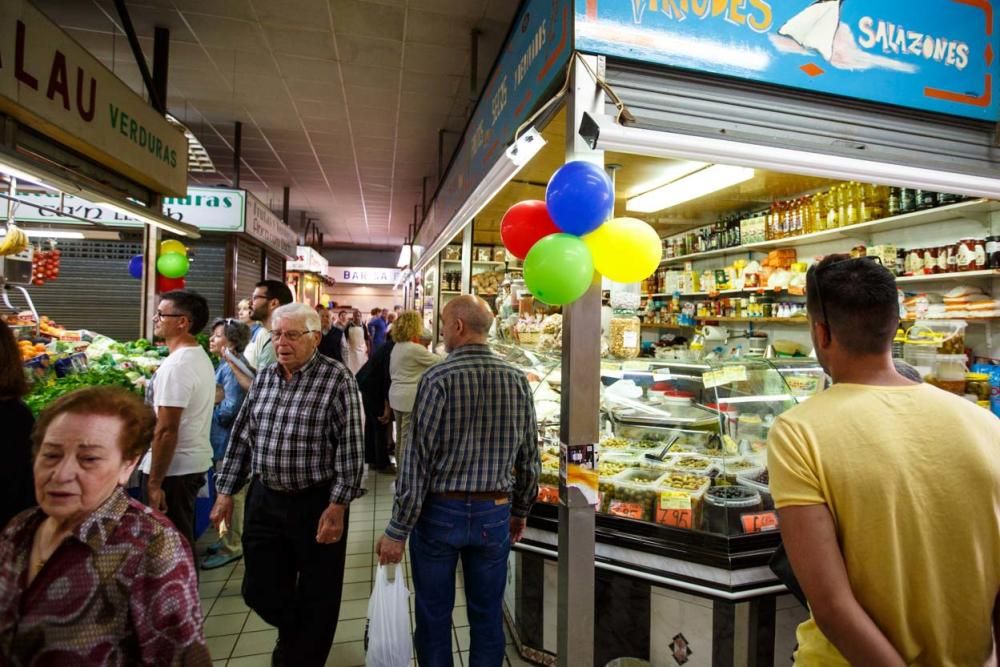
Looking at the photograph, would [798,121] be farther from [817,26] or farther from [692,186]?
[692,186]

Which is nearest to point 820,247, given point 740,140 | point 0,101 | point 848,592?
point 740,140

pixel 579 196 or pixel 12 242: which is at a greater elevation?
pixel 12 242

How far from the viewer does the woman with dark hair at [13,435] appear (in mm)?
1543

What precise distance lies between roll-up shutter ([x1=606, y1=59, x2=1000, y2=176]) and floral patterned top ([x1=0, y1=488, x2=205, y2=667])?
6.87 ft

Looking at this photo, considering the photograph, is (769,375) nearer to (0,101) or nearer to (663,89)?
(663,89)

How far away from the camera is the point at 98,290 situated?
23.0 feet

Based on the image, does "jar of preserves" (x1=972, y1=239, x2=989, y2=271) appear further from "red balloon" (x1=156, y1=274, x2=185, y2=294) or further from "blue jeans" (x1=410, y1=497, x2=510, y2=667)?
"red balloon" (x1=156, y1=274, x2=185, y2=294)

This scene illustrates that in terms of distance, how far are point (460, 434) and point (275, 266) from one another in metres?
9.04

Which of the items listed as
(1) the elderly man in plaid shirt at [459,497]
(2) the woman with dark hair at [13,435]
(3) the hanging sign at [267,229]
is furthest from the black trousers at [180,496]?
(3) the hanging sign at [267,229]

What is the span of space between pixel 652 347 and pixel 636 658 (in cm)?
442

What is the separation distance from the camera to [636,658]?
2.47 metres

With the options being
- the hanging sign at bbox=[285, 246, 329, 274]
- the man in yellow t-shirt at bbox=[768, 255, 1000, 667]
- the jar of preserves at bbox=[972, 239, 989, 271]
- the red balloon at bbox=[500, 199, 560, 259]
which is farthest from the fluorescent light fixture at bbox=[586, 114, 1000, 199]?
the hanging sign at bbox=[285, 246, 329, 274]

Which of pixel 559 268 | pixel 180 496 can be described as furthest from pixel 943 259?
pixel 180 496

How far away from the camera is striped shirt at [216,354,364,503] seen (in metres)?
2.42
